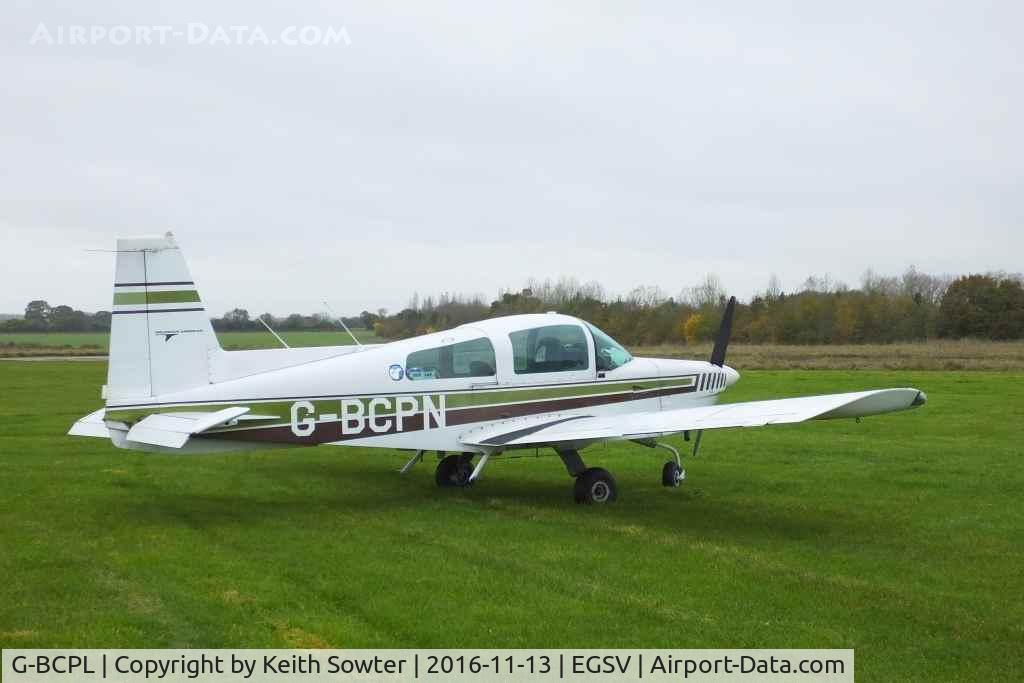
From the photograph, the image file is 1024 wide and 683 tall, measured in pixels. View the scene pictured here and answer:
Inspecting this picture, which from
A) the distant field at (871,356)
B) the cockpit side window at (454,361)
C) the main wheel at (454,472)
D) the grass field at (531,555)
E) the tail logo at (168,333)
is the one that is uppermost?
the tail logo at (168,333)

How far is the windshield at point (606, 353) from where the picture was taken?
1084 centimetres

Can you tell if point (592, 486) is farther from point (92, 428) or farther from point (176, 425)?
point (92, 428)

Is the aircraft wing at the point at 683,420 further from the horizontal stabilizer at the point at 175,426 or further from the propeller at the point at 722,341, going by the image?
the horizontal stabilizer at the point at 175,426

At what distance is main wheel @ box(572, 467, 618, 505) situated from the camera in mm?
10039

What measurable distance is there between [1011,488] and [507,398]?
Result: 19.2 ft

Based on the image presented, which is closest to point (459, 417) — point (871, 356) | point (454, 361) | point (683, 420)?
point (454, 361)

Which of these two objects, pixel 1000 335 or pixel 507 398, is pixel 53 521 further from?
pixel 1000 335

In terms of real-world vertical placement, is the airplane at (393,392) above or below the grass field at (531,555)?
above

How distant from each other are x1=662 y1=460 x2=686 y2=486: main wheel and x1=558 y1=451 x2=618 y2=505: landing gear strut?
2.86ft

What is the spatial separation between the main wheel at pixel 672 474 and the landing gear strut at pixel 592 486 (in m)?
0.87

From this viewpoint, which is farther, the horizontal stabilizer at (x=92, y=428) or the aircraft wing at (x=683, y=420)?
the horizontal stabilizer at (x=92, y=428)

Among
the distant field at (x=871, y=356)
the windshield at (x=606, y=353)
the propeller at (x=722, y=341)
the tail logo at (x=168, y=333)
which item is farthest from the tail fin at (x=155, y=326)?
the distant field at (x=871, y=356)

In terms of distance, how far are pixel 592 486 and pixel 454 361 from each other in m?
1.97

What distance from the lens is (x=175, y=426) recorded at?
8.79 meters
